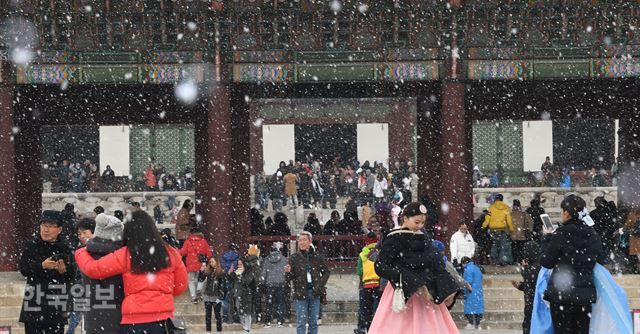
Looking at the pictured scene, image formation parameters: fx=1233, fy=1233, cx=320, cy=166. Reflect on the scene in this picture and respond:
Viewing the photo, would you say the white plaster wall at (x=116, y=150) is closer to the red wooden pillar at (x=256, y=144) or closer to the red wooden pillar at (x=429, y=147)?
the red wooden pillar at (x=256, y=144)

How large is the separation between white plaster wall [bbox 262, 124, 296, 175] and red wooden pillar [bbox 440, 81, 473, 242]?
60.1 ft

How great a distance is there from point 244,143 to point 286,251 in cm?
217

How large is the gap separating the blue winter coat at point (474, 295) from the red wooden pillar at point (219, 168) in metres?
4.94

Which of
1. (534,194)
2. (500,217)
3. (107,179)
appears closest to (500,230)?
(500,217)

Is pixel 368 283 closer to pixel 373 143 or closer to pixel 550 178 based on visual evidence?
pixel 550 178

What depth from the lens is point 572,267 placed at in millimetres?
10102

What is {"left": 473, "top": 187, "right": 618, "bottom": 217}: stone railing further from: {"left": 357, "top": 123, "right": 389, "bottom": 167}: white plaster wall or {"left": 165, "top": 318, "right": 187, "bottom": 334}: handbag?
{"left": 165, "top": 318, "right": 187, "bottom": 334}: handbag

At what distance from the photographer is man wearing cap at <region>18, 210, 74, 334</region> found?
10.1 m

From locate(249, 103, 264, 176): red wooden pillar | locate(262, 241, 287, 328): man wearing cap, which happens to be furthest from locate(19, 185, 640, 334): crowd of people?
locate(249, 103, 264, 176): red wooden pillar

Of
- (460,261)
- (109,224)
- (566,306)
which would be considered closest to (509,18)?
(460,261)

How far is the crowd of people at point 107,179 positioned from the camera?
35625 millimetres

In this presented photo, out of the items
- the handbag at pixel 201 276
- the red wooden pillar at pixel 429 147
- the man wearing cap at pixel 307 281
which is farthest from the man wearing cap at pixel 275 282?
the red wooden pillar at pixel 429 147

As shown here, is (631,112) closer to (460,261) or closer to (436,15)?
(436,15)

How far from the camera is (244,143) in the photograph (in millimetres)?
23047
